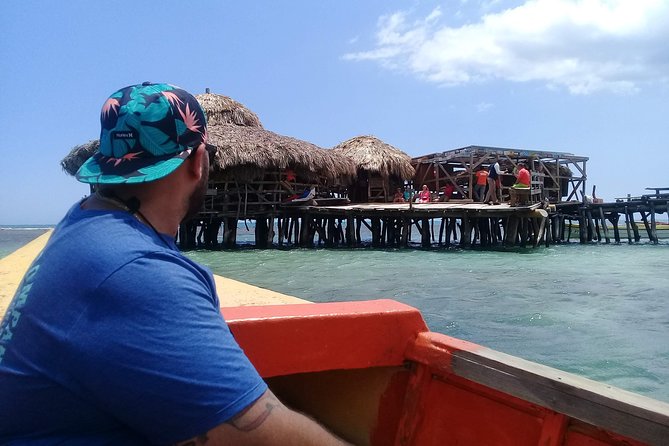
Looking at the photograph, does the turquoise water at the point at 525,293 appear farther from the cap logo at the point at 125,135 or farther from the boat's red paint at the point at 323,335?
the cap logo at the point at 125,135

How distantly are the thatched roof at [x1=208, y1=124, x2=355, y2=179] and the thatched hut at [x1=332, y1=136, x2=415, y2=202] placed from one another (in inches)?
104

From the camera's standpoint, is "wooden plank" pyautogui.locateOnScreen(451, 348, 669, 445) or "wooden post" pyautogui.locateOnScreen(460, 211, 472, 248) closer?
"wooden plank" pyautogui.locateOnScreen(451, 348, 669, 445)

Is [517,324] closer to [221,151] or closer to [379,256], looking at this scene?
[379,256]

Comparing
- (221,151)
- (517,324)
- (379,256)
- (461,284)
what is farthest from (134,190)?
(221,151)

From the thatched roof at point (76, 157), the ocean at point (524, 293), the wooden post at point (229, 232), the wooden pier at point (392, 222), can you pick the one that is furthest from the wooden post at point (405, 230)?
the thatched roof at point (76, 157)

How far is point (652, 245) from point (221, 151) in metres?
17.0

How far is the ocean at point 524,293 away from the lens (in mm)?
5805

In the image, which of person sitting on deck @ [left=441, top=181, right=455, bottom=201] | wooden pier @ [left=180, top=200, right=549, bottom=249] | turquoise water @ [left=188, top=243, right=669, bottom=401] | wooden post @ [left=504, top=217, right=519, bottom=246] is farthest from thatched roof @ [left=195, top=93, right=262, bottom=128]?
wooden post @ [left=504, top=217, right=519, bottom=246]

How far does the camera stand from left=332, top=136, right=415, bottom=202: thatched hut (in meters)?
24.2

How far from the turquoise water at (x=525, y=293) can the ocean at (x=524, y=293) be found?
17mm

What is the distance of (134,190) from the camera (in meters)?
1.19

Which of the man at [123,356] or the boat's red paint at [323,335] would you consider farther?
the boat's red paint at [323,335]

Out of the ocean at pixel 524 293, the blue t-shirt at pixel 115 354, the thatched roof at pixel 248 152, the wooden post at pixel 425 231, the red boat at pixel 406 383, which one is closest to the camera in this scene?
the blue t-shirt at pixel 115 354

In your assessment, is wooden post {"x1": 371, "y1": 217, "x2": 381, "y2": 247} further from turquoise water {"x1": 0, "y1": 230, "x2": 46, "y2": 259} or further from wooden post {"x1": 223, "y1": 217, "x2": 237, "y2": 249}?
turquoise water {"x1": 0, "y1": 230, "x2": 46, "y2": 259}
